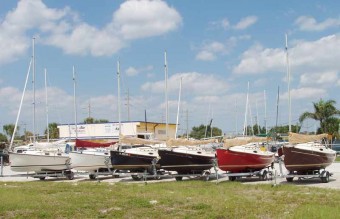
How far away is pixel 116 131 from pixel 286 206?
5781 cm

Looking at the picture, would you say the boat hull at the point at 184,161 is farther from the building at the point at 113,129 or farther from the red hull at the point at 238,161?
the building at the point at 113,129

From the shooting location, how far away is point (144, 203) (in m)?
13.8

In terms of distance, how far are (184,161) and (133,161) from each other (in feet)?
9.63

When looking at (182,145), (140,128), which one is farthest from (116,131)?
(182,145)

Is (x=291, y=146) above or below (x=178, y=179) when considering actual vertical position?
above

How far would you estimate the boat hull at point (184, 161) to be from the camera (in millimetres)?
24078

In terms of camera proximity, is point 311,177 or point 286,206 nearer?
point 286,206

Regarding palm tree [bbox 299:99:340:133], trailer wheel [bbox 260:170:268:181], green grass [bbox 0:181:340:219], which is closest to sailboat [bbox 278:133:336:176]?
trailer wheel [bbox 260:170:268:181]

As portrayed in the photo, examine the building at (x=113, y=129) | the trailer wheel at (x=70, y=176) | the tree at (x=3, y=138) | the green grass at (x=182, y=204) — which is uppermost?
the building at (x=113, y=129)

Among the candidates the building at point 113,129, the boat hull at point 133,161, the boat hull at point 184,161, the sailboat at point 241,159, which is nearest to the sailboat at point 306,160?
the sailboat at point 241,159

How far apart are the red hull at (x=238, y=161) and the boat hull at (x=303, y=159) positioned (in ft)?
5.91

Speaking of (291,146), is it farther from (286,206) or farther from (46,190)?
(46,190)

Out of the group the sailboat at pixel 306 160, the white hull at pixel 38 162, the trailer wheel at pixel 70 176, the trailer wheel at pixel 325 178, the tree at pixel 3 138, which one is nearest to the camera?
the trailer wheel at pixel 325 178

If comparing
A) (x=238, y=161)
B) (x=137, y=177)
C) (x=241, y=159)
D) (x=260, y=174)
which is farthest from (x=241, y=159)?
(x=137, y=177)
